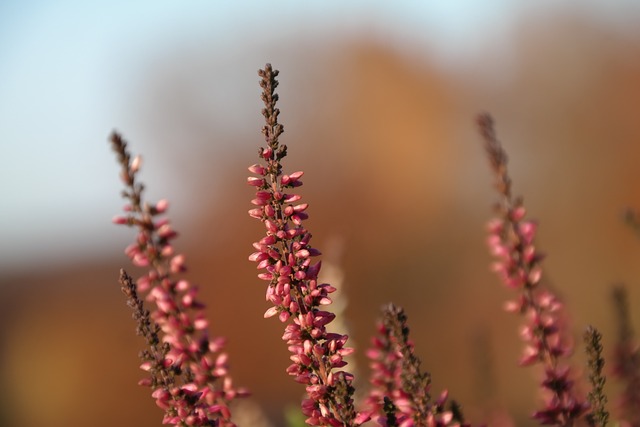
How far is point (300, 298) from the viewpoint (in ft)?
4.10

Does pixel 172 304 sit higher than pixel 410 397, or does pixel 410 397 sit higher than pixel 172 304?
pixel 172 304

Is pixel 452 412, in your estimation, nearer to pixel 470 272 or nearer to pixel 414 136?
pixel 470 272

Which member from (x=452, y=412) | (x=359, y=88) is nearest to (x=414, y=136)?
(x=359, y=88)

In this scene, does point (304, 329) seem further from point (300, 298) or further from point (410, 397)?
point (410, 397)

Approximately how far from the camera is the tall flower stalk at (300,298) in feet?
3.97

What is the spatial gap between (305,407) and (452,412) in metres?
0.27

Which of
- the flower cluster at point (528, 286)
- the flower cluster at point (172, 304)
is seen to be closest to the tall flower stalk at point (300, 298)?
the flower cluster at point (172, 304)

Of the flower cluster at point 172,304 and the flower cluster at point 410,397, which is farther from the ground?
the flower cluster at point 172,304

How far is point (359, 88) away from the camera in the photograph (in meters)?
26.5

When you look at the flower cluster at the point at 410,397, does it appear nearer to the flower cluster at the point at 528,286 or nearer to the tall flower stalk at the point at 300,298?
the tall flower stalk at the point at 300,298

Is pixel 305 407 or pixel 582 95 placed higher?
pixel 582 95

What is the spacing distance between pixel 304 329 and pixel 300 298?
0.17 ft

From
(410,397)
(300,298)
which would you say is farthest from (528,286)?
(300,298)

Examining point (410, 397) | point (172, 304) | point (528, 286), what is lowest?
point (410, 397)
